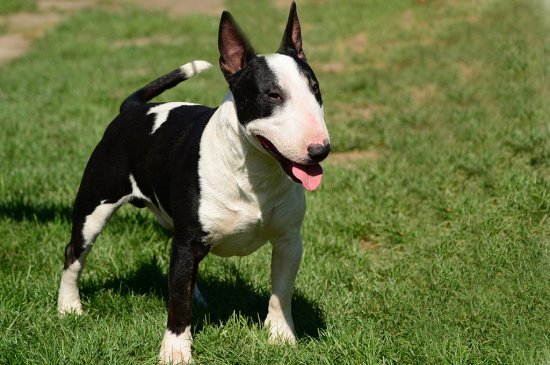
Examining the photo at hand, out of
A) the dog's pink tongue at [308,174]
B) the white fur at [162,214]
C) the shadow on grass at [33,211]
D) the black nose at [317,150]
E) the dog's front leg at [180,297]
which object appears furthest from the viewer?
the shadow on grass at [33,211]

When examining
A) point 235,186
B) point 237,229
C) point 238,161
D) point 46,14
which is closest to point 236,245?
point 237,229

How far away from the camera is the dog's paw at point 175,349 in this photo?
341cm

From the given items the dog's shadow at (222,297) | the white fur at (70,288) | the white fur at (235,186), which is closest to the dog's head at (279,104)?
the white fur at (235,186)

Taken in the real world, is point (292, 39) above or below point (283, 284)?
above

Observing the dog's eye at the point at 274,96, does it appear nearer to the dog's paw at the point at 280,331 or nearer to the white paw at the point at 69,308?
the dog's paw at the point at 280,331

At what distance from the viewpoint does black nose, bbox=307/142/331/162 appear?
2.87 meters

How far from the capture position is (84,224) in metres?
4.02

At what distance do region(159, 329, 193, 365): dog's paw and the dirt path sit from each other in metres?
9.86

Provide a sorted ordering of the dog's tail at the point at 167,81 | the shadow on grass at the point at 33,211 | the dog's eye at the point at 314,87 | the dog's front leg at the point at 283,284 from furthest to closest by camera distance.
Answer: the shadow on grass at the point at 33,211 → the dog's tail at the point at 167,81 → the dog's front leg at the point at 283,284 → the dog's eye at the point at 314,87

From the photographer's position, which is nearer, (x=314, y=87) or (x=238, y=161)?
(x=314, y=87)

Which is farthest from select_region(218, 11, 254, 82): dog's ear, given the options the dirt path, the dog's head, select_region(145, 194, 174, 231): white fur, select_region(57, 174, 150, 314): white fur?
the dirt path

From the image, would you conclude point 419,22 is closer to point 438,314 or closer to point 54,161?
point 54,161

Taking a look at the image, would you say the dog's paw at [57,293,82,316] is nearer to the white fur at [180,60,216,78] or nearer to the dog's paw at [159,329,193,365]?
the dog's paw at [159,329,193,365]

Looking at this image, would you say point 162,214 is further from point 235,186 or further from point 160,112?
point 235,186
